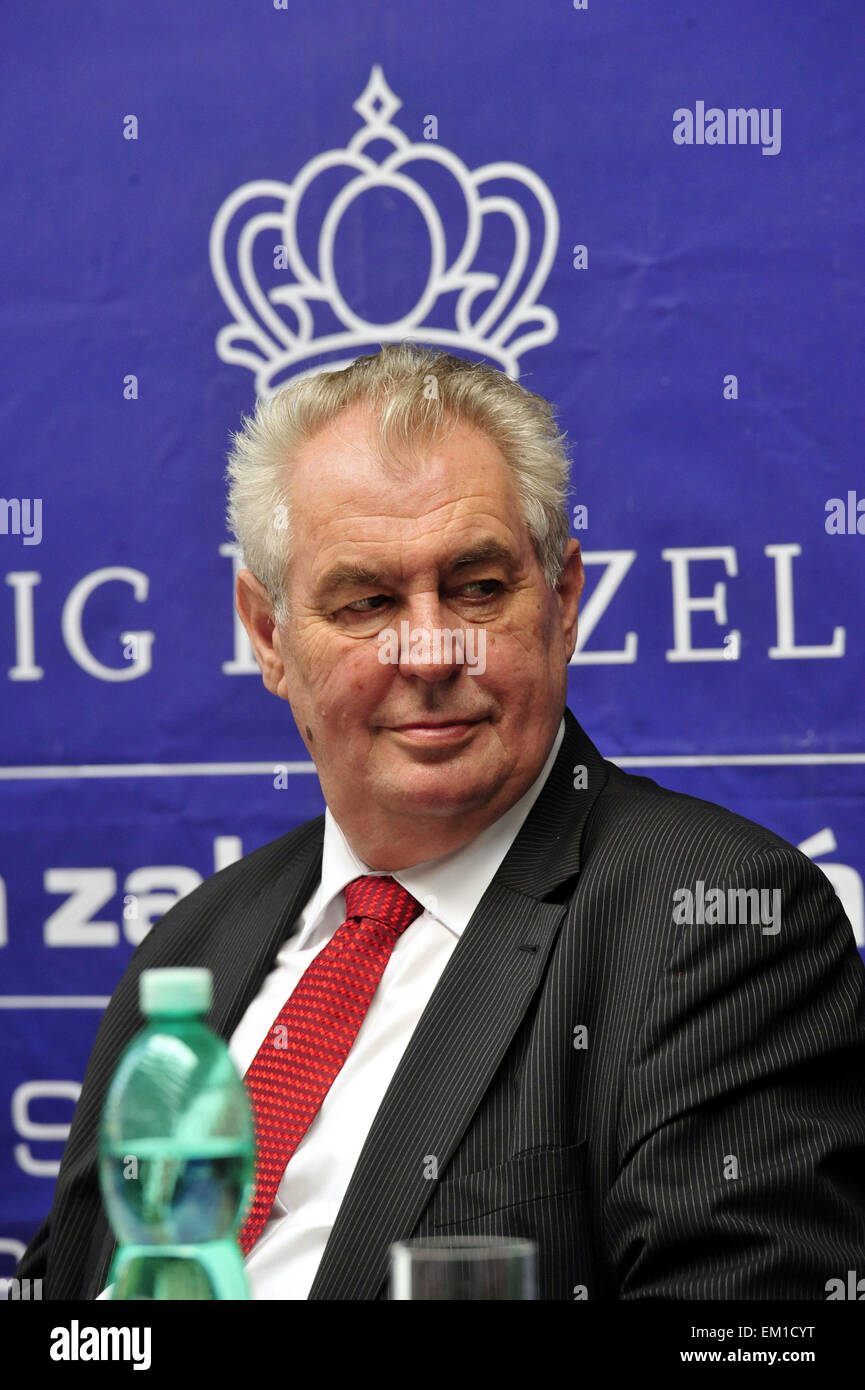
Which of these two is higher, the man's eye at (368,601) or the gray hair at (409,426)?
the gray hair at (409,426)

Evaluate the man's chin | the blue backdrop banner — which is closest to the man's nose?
the man's chin

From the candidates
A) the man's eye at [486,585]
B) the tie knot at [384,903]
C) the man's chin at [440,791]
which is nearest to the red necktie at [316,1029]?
the tie knot at [384,903]

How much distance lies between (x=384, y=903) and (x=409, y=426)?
1.92 feet

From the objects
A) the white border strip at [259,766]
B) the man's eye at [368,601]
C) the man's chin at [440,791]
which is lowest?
the man's chin at [440,791]

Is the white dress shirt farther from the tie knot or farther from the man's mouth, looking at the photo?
the man's mouth

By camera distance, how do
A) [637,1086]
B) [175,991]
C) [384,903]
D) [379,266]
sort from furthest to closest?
1. [379,266]
2. [384,903]
3. [637,1086]
4. [175,991]

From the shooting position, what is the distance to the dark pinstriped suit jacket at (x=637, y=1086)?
1.30 m

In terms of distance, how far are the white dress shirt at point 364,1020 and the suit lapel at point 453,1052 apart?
0.22 ft

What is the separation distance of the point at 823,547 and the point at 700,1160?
4.26 feet

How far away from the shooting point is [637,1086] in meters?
1.42

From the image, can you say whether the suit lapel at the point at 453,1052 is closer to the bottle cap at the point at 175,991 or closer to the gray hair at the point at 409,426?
the gray hair at the point at 409,426

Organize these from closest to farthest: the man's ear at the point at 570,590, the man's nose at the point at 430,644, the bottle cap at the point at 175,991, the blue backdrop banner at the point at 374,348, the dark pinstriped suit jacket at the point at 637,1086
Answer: the bottle cap at the point at 175,991, the dark pinstriped suit jacket at the point at 637,1086, the man's nose at the point at 430,644, the man's ear at the point at 570,590, the blue backdrop banner at the point at 374,348

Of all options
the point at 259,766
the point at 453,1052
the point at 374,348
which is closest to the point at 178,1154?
the point at 453,1052

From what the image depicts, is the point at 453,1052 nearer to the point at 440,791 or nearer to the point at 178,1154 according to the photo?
the point at 440,791
